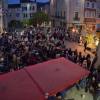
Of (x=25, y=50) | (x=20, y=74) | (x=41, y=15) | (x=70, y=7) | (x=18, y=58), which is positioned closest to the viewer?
(x=20, y=74)

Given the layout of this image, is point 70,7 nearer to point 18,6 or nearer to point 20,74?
point 18,6

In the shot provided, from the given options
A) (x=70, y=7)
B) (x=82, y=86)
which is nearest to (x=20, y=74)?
(x=82, y=86)

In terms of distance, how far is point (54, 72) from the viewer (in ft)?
48.2

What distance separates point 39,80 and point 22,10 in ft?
220

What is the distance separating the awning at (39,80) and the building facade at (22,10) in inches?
2436

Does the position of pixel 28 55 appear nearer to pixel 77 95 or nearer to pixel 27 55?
pixel 27 55

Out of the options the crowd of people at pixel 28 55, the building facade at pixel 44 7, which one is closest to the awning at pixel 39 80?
the crowd of people at pixel 28 55

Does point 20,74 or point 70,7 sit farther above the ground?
point 70,7

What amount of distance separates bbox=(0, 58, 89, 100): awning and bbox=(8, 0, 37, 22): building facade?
61872mm

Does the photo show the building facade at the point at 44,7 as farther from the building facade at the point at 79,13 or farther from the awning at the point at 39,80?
the awning at the point at 39,80

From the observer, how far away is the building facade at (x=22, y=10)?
76.7 metres

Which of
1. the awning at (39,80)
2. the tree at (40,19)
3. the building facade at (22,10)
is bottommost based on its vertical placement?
the awning at (39,80)

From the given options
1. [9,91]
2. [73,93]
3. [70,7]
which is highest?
[70,7]

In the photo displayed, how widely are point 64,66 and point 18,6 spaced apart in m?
63.6
